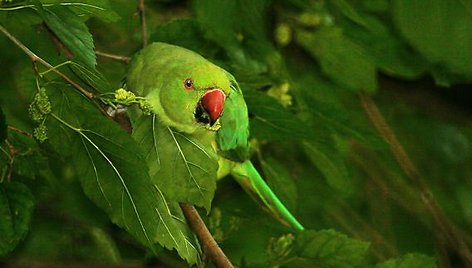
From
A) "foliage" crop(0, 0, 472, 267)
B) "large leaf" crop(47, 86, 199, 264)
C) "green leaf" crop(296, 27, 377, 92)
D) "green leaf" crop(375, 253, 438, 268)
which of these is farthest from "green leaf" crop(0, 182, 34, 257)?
"green leaf" crop(296, 27, 377, 92)

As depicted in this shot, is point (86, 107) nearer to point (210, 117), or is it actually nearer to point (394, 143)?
point (210, 117)

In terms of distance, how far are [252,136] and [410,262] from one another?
29cm

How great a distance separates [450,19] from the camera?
4.21 ft

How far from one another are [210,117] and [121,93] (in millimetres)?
88

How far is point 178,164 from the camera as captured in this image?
0.71 meters

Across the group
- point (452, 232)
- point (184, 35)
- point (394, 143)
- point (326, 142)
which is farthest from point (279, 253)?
point (452, 232)

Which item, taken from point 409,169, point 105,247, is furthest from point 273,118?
point 409,169

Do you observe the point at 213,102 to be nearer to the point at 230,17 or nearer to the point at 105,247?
the point at 230,17

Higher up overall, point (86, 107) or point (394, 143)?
point (86, 107)

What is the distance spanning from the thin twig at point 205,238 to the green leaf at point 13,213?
0.18m

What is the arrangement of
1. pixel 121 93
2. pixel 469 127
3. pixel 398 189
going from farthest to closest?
1. pixel 469 127
2. pixel 398 189
3. pixel 121 93

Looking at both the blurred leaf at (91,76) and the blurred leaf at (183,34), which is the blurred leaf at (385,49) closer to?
the blurred leaf at (183,34)

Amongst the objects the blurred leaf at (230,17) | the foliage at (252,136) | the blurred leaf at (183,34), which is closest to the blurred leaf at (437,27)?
the foliage at (252,136)

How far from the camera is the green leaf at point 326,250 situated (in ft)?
3.05
